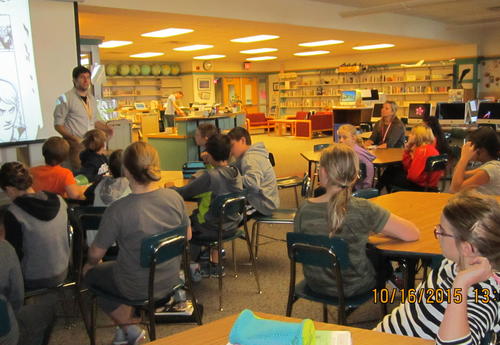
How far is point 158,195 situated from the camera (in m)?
2.57

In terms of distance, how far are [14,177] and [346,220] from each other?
6.24 ft

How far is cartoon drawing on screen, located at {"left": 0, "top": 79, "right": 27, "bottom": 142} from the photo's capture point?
4.09 m

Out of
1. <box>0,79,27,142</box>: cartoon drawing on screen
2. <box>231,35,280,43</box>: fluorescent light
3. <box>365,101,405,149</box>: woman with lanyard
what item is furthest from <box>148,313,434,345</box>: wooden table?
<box>231,35,280,43</box>: fluorescent light

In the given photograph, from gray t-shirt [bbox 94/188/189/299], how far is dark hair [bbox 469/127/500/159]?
256cm

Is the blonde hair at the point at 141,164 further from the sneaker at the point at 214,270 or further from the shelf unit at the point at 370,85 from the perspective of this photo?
the shelf unit at the point at 370,85

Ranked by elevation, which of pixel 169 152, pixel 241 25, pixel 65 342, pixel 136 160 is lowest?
pixel 65 342

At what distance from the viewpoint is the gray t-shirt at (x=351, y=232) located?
2.33m

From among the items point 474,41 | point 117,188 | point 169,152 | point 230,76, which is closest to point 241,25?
point 169,152

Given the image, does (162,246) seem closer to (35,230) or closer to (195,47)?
(35,230)

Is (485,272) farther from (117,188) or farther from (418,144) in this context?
(418,144)

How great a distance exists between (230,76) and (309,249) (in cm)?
1725

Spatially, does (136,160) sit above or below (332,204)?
above

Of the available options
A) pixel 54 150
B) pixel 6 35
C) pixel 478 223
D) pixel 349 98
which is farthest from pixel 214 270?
pixel 349 98

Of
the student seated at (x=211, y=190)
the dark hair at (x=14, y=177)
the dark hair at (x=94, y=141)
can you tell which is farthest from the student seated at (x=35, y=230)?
the dark hair at (x=94, y=141)
